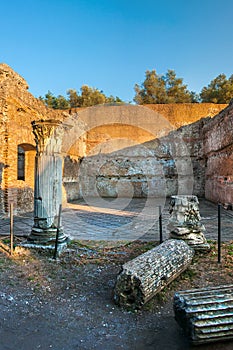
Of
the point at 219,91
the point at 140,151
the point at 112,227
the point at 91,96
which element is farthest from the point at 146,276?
the point at 91,96

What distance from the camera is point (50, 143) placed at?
487cm

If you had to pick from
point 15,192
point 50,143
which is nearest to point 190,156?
point 15,192

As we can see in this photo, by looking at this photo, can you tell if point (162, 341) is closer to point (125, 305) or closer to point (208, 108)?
point (125, 305)

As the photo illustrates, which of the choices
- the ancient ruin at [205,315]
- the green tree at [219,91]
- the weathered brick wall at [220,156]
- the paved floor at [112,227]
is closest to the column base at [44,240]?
the paved floor at [112,227]

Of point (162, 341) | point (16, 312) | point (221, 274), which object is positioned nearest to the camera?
point (162, 341)

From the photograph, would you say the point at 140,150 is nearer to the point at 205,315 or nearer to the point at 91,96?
the point at 91,96

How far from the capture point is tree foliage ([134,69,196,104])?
20.3 metres

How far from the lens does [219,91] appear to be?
60.4 ft

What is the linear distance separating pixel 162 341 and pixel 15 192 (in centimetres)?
653

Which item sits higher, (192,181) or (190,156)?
(190,156)

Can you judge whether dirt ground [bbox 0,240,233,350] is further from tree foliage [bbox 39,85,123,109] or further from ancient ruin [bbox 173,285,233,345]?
tree foliage [bbox 39,85,123,109]

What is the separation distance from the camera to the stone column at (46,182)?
15.6 feet

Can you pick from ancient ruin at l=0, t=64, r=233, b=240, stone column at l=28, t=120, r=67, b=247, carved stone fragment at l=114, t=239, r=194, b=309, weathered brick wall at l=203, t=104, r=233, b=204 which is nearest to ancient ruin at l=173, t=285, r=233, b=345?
carved stone fragment at l=114, t=239, r=194, b=309

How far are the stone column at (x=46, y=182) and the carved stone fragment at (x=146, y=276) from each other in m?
1.95
